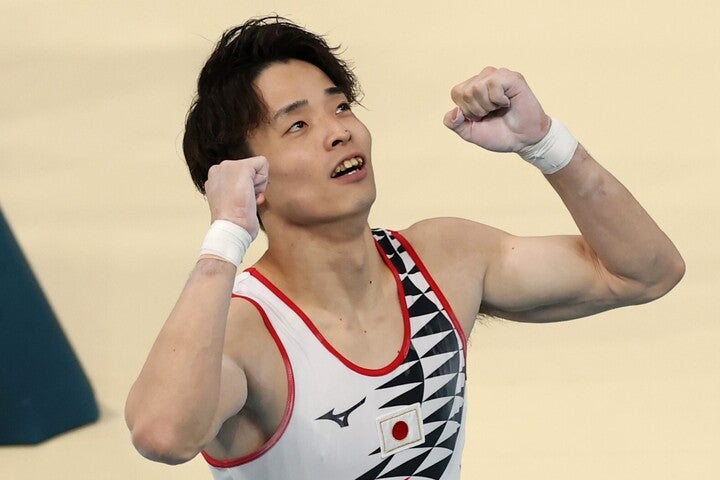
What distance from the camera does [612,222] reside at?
2.42m

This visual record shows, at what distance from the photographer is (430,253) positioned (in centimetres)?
253

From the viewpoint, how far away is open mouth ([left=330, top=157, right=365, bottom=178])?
2.33 metres

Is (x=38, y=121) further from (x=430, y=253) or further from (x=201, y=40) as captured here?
(x=430, y=253)

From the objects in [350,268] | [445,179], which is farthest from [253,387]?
[445,179]

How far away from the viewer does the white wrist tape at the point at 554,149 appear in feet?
7.86

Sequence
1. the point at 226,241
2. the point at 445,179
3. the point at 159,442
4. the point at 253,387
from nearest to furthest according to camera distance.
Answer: the point at 159,442 < the point at 226,241 < the point at 253,387 < the point at 445,179

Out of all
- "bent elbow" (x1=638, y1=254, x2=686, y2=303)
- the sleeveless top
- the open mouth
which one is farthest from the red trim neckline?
"bent elbow" (x1=638, y1=254, x2=686, y2=303)

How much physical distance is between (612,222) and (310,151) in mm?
526

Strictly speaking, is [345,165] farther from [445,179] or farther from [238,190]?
[445,179]

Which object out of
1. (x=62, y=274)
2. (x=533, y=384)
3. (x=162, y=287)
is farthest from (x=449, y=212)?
(x=62, y=274)

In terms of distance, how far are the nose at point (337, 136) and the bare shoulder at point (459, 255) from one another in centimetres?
28

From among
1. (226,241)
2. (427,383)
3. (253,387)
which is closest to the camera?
(226,241)

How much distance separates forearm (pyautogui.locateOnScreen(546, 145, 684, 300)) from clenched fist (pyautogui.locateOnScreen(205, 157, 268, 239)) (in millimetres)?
559

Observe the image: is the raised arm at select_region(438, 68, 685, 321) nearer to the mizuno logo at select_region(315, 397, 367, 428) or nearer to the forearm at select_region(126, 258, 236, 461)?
the mizuno logo at select_region(315, 397, 367, 428)
